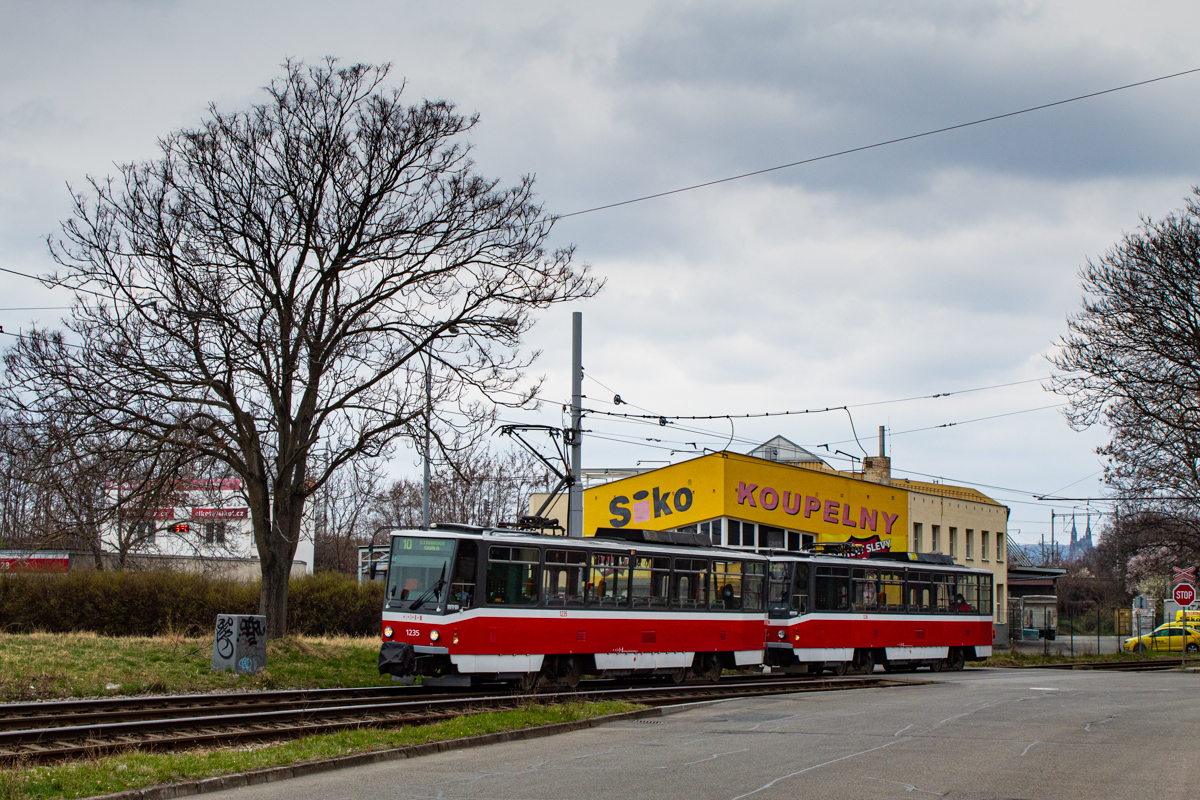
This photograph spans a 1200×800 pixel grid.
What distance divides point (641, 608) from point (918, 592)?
11442 mm

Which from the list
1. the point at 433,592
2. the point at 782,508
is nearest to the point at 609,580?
the point at 433,592

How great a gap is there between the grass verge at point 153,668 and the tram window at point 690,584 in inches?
242

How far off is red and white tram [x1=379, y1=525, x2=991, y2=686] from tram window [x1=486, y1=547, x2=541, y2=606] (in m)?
0.02

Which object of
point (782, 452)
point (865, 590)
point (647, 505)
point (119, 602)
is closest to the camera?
point (865, 590)

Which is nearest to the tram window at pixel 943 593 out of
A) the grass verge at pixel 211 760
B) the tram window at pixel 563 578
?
the tram window at pixel 563 578

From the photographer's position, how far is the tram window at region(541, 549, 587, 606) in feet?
65.9

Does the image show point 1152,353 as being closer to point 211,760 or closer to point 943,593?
point 943,593

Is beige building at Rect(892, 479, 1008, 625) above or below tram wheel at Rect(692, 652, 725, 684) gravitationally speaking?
above

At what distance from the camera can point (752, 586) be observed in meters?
25.3

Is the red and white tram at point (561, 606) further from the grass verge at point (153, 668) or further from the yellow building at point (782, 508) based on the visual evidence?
the yellow building at point (782, 508)

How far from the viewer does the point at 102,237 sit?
1944cm

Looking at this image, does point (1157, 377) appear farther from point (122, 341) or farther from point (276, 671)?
point (122, 341)

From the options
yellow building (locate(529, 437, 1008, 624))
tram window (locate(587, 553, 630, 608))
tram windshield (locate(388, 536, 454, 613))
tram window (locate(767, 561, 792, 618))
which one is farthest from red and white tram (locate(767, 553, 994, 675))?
tram windshield (locate(388, 536, 454, 613))

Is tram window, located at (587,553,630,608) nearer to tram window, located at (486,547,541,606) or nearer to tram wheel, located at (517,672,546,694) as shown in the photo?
tram window, located at (486,547,541,606)
